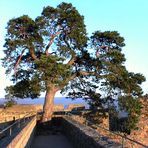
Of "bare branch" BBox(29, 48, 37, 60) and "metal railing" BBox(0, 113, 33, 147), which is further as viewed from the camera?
"bare branch" BBox(29, 48, 37, 60)

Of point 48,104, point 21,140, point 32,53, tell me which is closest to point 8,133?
point 21,140

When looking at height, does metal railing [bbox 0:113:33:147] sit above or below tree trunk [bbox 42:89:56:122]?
below

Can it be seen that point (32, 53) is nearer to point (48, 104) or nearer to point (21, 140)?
point (48, 104)

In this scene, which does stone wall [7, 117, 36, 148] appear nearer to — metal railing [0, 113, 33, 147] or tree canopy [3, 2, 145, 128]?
metal railing [0, 113, 33, 147]

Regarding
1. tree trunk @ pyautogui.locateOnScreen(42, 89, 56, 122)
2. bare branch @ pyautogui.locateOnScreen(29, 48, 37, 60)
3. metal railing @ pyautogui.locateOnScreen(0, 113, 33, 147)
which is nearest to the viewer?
metal railing @ pyautogui.locateOnScreen(0, 113, 33, 147)

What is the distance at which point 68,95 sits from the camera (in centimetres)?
4347

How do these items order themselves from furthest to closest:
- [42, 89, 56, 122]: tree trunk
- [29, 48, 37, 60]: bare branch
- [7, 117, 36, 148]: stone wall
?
1. [29, 48, 37, 60]: bare branch
2. [42, 89, 56, 122]: tree trunk
3. [7, 117, 36, 148]: stone wall

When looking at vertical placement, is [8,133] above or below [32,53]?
below

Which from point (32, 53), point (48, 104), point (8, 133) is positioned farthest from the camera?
point (48, 104)

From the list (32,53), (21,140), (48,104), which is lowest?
(21,140)

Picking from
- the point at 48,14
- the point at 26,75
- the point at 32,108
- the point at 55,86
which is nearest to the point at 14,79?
the point at 26,75

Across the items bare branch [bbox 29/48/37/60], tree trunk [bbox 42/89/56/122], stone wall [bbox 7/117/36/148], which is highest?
bare branch [bbox 29/48/37/60]

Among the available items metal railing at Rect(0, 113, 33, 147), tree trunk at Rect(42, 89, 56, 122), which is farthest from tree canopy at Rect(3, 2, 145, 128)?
metal railing at Rect(0, 113, 33, 147)

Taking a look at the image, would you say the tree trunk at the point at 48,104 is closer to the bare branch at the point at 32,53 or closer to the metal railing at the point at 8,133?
the bare branch at the point at 32,53
